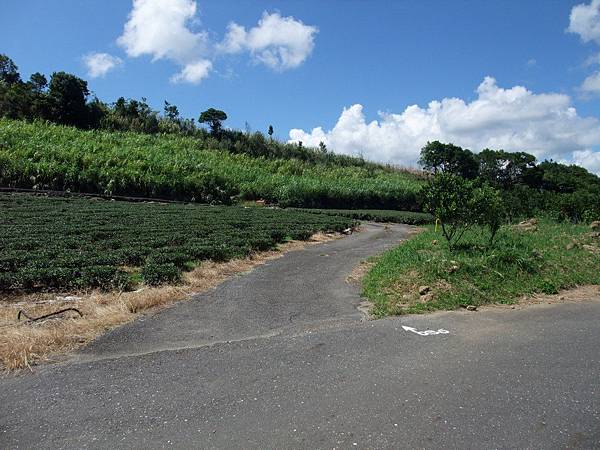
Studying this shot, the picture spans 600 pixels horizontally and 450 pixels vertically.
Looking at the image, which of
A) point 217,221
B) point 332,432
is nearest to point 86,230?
point 217,221

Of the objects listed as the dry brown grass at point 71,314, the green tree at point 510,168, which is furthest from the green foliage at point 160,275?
the green tree at point 510,168

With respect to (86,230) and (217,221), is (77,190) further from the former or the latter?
(86,230)

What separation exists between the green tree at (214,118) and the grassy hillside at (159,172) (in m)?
5.96

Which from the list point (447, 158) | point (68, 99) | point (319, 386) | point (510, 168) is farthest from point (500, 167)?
point (319, 386)

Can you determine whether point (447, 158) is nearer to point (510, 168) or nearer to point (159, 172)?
point (510, 168)

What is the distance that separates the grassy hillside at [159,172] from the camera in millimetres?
28562

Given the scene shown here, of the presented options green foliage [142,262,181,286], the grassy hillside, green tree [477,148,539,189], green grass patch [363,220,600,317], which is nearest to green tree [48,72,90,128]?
the grassy hillside

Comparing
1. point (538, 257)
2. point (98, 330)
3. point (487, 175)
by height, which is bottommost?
point (98, 330)

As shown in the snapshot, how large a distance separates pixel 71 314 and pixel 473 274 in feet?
23.9

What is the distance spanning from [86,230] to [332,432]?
12.1 meters

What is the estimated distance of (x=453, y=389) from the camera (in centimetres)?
448

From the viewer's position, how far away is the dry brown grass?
548cm

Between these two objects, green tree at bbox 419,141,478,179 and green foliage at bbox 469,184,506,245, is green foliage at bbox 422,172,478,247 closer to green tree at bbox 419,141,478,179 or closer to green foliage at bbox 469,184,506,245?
green foliage at bbox 469,184,506,245

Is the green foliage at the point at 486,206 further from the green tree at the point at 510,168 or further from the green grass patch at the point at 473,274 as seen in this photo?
the green tree at the point at 510,168
